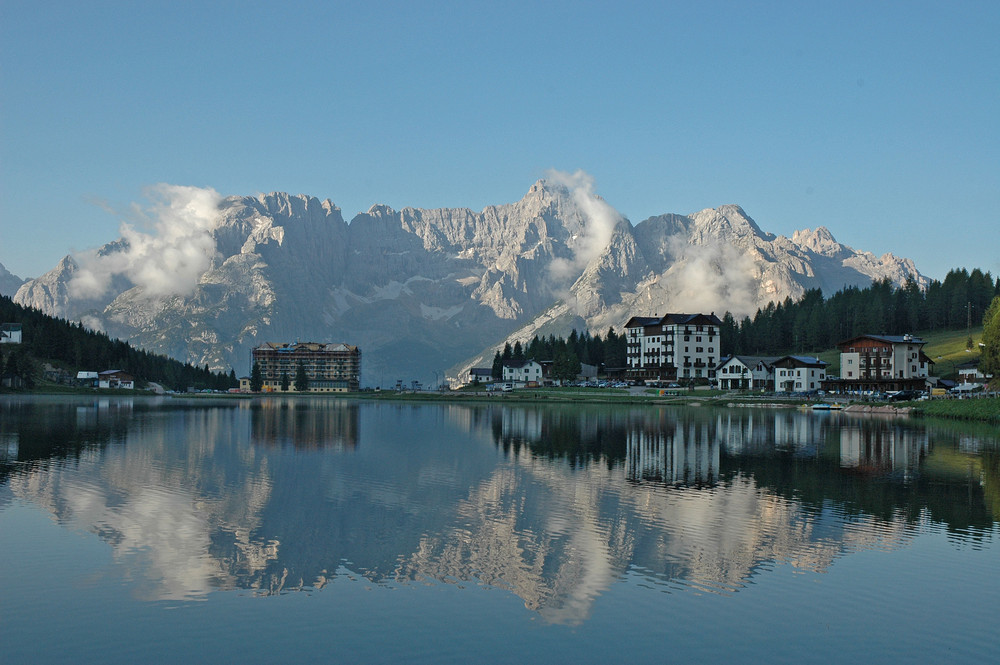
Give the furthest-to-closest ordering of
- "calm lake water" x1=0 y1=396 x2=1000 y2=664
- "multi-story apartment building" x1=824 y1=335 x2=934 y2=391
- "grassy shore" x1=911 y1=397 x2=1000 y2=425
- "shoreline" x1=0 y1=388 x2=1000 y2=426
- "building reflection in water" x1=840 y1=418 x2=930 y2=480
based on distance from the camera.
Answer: "multi-story apartment building" x1=824 y1=335 x2=934 y2=391, "shoreline" x1=0 y1=388 x2=1000 y2=426, "grassy shore" x1=911 y1=397 x2=1000 y2=425, "building reflection in water" x1=840 y1=418 x2=930 y2=480, "calm lake water" x1=0 y1=396 x2=1000 y2=664

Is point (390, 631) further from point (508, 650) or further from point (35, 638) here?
point (35, 638)

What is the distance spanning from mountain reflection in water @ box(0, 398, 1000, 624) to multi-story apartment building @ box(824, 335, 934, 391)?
95.2m

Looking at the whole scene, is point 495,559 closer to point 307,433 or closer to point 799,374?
point 307,433

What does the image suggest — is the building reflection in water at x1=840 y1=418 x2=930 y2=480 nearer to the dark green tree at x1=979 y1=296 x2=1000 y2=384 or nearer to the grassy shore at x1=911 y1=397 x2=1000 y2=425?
the grassy shore at x1=911 y1=397 x2=1000 y2=425

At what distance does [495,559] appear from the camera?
29.0m

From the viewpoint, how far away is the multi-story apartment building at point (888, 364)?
167125 millimetres


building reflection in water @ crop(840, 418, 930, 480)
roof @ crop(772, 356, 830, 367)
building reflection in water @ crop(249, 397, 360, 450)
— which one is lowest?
building reflection in water @ crop(249, 397, 360, 450)

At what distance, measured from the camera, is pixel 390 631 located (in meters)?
21.3

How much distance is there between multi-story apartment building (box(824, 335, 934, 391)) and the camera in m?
167

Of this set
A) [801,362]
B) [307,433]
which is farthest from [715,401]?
[307,433]

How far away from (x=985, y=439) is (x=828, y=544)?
55748mm

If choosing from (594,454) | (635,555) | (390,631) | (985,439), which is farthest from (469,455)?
(985,439)

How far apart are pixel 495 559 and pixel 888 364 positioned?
159 m

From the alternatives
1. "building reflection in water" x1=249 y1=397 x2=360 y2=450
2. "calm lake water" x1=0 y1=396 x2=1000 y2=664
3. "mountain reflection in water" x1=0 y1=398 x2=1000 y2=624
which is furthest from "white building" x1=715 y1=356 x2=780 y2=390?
"calm lake water" x1=0 y1=396 x2=1000 y2=664
